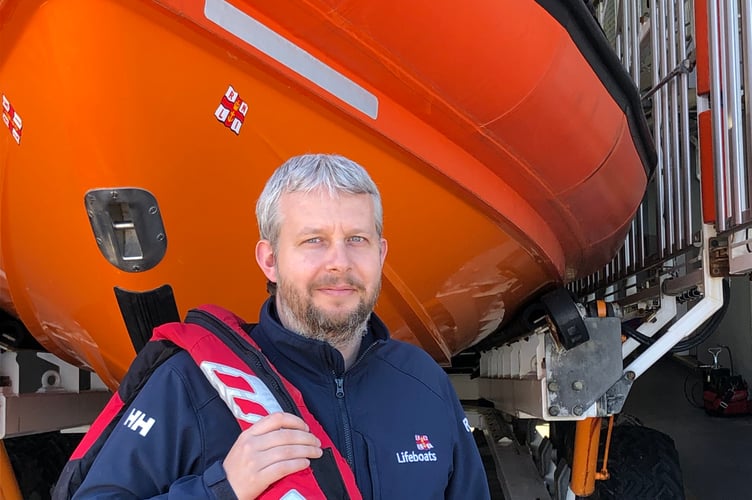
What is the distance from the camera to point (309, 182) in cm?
108

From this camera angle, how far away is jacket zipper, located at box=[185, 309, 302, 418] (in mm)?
996

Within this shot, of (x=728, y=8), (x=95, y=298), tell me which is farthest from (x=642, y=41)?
(x=95, y=298)

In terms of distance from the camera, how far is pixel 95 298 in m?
1.86

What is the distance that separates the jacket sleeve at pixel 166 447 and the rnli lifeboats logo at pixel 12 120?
874 mm

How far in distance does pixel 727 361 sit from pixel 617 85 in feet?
19.2

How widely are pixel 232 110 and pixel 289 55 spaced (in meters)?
0.17

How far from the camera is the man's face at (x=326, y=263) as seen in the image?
1.06 metres

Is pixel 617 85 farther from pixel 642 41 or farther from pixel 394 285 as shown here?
pixel 642 41

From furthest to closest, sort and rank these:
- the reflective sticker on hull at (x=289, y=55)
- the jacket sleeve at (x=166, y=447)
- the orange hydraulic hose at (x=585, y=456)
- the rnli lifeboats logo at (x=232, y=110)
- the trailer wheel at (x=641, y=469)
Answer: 1. the trailer wheel at (x=641, y=469)
2. the orange hydraulic hose at (x=585, y=456)
3. the rnli lifeboats logo at (x=232, y=110)
4. the reflective sticker on hull at (x=289, y=55)
5. the jacket sleeve at (x=166, y=447)

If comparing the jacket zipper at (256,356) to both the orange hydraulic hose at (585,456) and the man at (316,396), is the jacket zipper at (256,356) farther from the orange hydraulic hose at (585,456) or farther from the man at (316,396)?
the orange hydraulic hose at (585,456)

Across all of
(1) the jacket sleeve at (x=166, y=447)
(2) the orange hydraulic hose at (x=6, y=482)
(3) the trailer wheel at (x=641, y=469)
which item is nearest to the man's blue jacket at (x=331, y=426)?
(1) the jacket sleeve at (x=166, y=447)

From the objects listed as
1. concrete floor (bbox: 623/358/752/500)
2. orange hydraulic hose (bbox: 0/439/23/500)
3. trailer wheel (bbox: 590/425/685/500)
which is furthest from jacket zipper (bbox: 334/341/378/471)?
concrete floor (bbox: 623/358/752/500)

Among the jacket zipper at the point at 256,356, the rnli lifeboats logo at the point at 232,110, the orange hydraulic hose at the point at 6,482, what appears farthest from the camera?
the orange hydraulic hose at the point at 6,482

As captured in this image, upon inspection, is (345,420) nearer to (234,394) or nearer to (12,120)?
(234,394)
